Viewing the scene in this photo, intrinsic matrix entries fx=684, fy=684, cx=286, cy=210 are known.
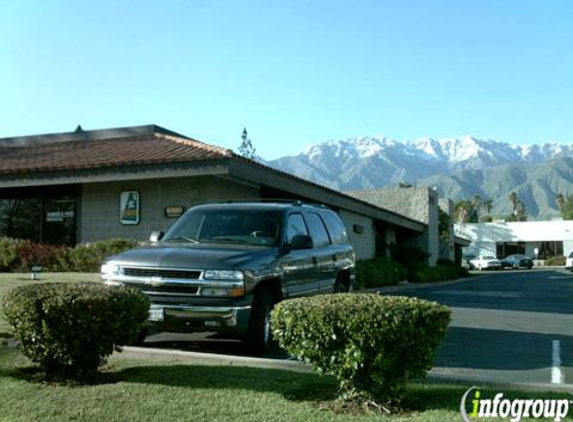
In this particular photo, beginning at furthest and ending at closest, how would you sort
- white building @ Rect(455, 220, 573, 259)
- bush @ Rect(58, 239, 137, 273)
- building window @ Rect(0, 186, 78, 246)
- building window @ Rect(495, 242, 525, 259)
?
building window @ Rect(495, 242, 525, 259), white building @ Rect(455, 220, 573, 259), building window @ Rect(0, 186, 78, 246), bush @ Rect(58, 239, 137, 273)

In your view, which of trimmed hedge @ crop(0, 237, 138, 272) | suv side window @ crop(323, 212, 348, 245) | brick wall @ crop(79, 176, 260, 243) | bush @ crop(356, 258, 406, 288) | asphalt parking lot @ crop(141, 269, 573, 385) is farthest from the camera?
bush @ crop(356, 258, 406, 288)

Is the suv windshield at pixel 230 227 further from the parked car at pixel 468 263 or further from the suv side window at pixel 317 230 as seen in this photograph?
the parked car at pixel 468 263

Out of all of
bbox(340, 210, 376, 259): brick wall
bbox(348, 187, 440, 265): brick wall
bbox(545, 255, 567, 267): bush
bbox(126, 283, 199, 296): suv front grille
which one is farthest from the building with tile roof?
bbox(545, 255, 567, 267): bush

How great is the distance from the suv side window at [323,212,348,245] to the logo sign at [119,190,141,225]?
8357 mm

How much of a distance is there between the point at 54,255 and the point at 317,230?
412 inches

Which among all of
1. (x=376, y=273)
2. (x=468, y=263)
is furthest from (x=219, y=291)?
(x=468, y=263)

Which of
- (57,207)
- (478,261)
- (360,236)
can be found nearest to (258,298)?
(57,207)

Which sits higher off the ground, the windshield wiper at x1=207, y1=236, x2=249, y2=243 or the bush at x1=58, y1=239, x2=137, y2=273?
the windshield wiper at x1=207, y1=236, x2=249, y2=243

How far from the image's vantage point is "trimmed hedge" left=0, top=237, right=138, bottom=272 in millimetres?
17656

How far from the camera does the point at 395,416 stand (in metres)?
5.51

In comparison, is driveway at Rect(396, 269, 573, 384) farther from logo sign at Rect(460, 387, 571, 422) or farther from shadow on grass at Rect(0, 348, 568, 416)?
logo sign at Rect(460, 387, 571, 422)

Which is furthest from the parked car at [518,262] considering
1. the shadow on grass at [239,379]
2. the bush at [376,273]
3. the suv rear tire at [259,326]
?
the shadow on grass at [239,379]

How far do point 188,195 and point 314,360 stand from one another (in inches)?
504

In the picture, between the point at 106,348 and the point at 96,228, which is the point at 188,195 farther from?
the point at 106,348
